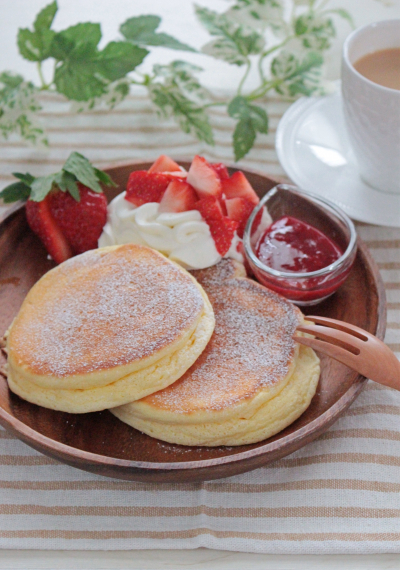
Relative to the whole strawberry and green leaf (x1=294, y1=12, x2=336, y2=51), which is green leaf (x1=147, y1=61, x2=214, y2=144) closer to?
green leaf (x1=294, y1=12, x2=336, y2=51)

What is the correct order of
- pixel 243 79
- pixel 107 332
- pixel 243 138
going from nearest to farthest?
pixel 107 332 → pixel 243 138 → pixel 243 79

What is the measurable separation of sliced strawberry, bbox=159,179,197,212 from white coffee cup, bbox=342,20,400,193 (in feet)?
2.28

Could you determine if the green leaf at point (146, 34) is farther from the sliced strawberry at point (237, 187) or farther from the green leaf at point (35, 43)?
the sliced strawberry at point (237, 187)

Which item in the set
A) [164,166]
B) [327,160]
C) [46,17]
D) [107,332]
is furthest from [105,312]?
[46,17]

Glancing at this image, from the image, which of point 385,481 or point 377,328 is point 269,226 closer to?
point 377,328

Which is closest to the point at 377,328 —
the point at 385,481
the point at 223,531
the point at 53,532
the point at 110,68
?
the point at 385,481

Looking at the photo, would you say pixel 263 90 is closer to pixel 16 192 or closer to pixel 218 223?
pixel 218 223

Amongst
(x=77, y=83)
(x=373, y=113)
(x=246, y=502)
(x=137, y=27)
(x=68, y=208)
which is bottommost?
A: (x=246, y=502)

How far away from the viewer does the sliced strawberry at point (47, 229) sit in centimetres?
231

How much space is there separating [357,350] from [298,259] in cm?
44

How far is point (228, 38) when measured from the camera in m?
2.93

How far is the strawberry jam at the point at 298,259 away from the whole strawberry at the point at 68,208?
599mm

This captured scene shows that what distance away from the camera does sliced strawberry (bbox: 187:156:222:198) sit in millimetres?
2246

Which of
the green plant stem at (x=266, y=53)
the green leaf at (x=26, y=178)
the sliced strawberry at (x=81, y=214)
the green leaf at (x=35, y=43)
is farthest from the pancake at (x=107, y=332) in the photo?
the green plant stem at (x=266, y=53)
